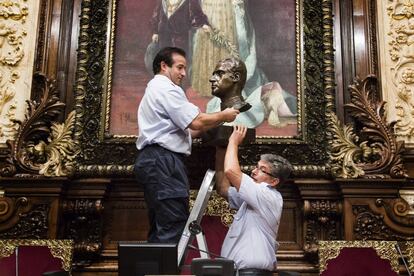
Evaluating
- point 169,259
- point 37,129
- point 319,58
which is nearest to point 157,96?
point 169,259

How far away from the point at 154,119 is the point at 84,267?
4.34 feet

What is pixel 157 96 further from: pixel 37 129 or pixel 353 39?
pixel 353 39

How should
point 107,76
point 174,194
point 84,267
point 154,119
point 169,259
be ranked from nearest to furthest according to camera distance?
point 169,259
point 174,194
point 154,119
point 84,267
point 107,76

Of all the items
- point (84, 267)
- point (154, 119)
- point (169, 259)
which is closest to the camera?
point (169, 259)

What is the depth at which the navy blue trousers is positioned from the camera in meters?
3.24

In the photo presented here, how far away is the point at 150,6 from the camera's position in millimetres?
4848

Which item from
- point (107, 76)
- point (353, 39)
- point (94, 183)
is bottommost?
point (94, 183)

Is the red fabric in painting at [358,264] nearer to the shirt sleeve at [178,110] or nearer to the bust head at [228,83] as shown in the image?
the bust head at [228,83]

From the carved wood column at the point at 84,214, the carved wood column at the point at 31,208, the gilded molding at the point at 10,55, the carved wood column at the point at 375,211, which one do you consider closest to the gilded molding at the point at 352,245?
the carved wood column at the point at 375,211

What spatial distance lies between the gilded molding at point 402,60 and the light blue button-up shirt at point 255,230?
1.70m

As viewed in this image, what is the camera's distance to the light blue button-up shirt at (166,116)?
3.42 metres

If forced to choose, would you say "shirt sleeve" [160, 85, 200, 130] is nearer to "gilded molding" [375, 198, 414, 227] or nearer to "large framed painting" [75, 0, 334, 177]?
"large framed painting" [75, 0, 334, 177]

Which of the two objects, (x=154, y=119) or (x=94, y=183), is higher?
(x=154, y=119)

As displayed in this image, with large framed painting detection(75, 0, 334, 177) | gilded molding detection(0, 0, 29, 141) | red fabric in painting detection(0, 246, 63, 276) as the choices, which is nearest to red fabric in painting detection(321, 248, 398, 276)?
large framed painting detection(75, 0, 334, 177)
